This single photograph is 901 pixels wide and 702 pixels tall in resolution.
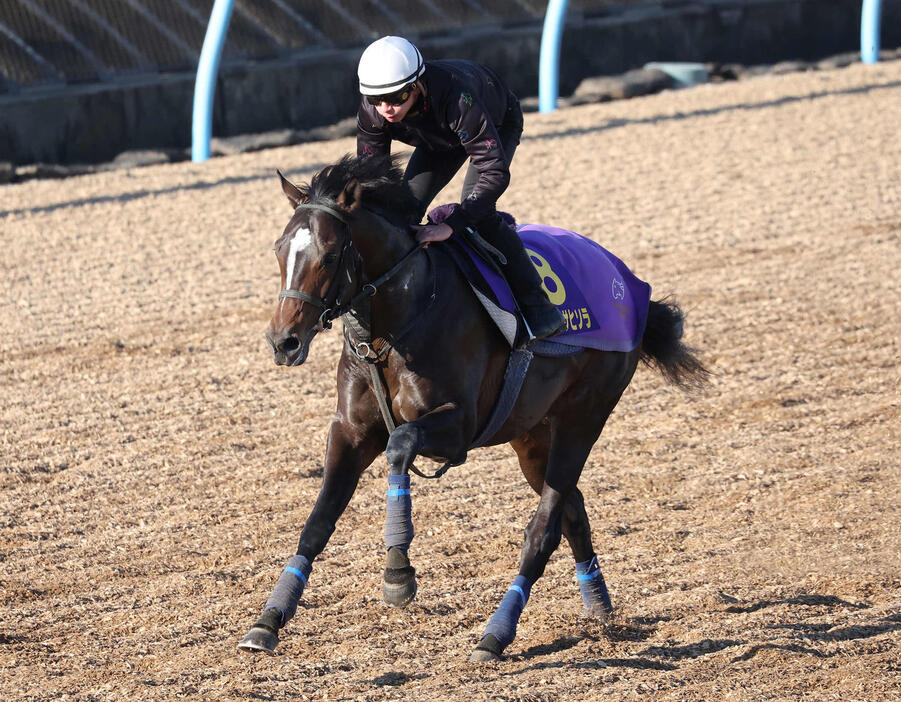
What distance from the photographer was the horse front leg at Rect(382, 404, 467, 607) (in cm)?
418

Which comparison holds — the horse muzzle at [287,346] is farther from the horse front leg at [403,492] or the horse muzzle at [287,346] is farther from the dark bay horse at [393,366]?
the horse front leg at [403,492]

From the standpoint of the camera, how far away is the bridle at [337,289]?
4035 millimetres

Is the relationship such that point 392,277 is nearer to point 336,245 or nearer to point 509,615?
point 336,245

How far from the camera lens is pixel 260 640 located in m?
4.12

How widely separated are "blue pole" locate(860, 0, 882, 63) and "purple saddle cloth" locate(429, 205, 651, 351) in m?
14.4

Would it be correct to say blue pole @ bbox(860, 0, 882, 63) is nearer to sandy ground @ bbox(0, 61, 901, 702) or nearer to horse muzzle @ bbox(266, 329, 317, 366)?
sandy ground @ bbox(0, 61, 901, 702)

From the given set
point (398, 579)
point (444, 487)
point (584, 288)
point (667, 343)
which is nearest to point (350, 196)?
point (398, 579)

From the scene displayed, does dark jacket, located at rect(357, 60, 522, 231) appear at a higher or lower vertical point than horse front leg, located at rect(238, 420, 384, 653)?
higher

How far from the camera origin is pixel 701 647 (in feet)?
15.1

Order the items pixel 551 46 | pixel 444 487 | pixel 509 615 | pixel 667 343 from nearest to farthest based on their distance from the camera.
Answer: pixel 509 615
pixel 667 343
pixel 444 487
pixel 551 46

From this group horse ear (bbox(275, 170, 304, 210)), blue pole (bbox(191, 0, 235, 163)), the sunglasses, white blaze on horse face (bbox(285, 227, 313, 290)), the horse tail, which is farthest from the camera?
blue pole (bbox(191, 0, 235, 163))

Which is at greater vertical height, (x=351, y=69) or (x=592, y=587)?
(x=592, y=587)

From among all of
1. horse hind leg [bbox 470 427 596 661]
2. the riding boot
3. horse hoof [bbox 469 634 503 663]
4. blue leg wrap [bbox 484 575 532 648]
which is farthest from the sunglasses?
horse hoof [bbox 469 634 503 663]

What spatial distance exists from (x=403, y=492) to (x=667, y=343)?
2018 mm
